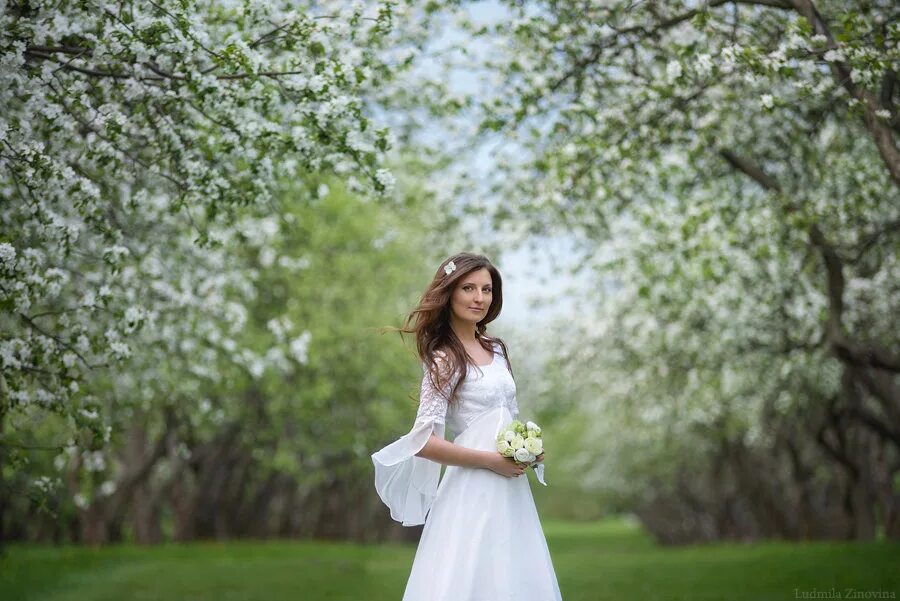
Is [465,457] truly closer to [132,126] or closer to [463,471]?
[463,471]

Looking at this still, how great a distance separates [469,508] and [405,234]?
20527 millimetres

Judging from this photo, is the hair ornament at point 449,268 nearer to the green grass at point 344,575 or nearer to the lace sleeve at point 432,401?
the lace sleeve at point 432,401

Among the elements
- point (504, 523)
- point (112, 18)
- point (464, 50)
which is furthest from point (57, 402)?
point (464, 50)

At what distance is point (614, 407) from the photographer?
69.6ft

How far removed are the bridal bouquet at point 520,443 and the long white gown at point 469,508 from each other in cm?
16

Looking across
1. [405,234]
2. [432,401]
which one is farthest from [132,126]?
[405,234]

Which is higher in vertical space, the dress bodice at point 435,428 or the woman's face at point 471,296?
the woman's face at point 471,296

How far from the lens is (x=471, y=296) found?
18.5 ft

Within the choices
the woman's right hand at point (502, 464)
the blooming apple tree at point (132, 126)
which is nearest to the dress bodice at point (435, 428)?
the woman's right hand at point (502, 464)

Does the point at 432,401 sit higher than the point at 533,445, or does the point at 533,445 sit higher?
the point at 432,401

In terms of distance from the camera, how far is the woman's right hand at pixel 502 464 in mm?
5238

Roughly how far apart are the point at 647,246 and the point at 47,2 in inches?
291

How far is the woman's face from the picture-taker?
5.62 metres

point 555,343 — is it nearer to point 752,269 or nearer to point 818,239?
point 752,269
